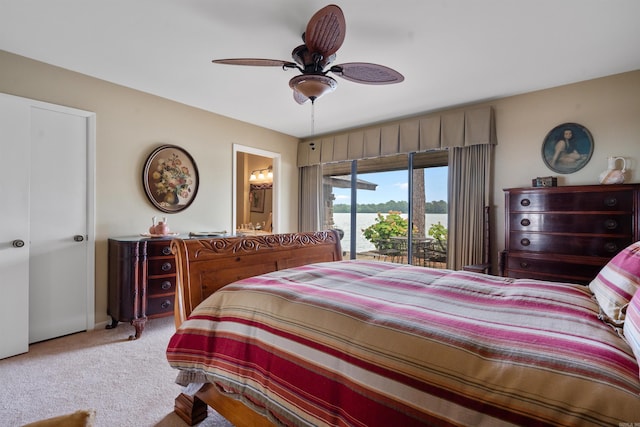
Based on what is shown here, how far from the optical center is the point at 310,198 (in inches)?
214

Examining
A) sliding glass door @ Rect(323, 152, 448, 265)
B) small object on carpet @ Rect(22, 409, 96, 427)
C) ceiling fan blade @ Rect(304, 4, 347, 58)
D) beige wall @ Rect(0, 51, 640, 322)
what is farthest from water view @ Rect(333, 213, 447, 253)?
small object on carpet @ Rect(22, 409, 96, 427)

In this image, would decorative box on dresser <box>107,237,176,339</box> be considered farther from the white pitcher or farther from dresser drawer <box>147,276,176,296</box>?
the white pitcher

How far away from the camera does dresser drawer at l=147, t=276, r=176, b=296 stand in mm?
3057

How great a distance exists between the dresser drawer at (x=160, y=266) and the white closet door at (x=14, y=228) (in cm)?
96

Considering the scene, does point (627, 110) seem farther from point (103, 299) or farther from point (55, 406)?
point (103, 299)

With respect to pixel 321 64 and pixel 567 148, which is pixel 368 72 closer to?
pixel 321 64

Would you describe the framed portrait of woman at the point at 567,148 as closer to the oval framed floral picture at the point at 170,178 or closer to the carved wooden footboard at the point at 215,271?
the carved wooden footboard at the point at 215,271

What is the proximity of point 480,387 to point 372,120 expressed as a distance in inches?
164

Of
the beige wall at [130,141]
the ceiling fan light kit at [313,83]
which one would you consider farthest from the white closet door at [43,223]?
the ceiling fan light kit at [313,83]

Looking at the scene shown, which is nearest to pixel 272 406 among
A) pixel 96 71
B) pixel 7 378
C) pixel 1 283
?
pixel 7 378

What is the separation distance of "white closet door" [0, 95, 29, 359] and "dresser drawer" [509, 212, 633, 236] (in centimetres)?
465

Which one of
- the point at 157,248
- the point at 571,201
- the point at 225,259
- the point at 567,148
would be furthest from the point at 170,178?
the point at 567,148

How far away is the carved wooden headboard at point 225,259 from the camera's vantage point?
174cm

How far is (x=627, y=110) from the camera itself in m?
2.89
